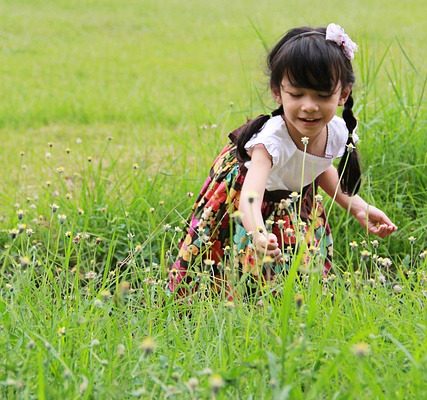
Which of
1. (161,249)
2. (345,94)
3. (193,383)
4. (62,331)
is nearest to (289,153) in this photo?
(345,94)

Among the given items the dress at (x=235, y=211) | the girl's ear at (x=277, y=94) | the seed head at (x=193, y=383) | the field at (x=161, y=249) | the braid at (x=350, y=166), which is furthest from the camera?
the braid at (x=350, y=166)

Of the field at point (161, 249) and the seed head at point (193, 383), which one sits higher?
the seed head at point (193, 383)

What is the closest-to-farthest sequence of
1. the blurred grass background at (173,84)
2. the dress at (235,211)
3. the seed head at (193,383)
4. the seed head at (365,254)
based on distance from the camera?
the seed head at (193,383), the seed head at (365,254), the dress at (235,211), the blurred grass background at (173,84)

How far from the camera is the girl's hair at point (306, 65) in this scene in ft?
10.4

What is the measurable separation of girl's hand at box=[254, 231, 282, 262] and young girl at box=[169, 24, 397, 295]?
0.46ft

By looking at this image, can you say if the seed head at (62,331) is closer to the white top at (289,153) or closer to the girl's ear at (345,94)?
the white top at (289,153)

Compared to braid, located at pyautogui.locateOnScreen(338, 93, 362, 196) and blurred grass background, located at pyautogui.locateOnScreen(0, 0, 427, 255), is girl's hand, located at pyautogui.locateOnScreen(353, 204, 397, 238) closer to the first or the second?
braid, located at pyautogui.locateOnScreen(338, 93, 362, 196)

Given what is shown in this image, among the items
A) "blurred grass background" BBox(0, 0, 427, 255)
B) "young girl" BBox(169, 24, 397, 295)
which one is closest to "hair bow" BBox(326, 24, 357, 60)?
"young girl" BBox(169, 24, 397, 295)

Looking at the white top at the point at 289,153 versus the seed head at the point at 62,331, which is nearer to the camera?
the seed head at the point at 62,331

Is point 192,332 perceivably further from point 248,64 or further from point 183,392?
point 248,64

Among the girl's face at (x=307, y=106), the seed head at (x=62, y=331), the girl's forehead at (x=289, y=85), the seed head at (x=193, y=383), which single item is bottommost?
the seed head at (x=62, y=331)

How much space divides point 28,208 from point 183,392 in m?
2.32

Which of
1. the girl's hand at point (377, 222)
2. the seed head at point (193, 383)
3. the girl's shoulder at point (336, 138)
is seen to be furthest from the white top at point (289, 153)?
the seed head at point (193, 383)

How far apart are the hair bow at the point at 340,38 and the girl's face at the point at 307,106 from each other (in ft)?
0.43
